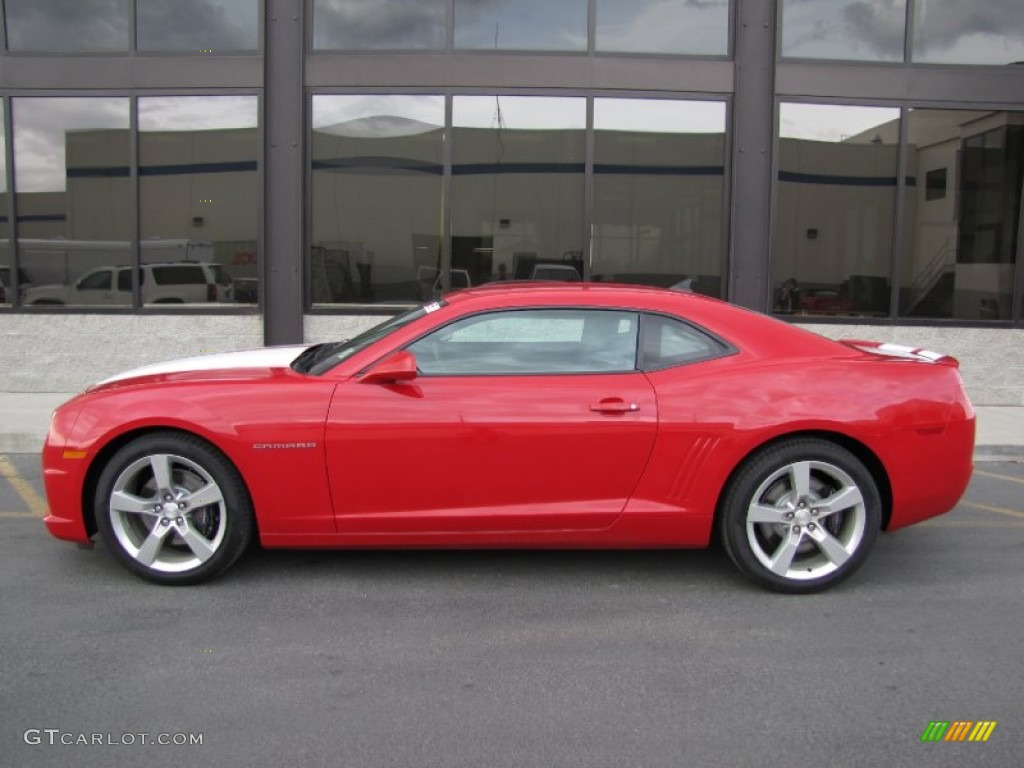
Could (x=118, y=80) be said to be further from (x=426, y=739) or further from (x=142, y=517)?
(x=426, y=739)

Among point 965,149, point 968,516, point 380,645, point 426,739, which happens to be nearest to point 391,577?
point 380,645

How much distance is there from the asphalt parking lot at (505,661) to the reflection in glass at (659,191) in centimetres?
570

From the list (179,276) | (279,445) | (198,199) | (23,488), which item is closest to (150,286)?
(179,276)

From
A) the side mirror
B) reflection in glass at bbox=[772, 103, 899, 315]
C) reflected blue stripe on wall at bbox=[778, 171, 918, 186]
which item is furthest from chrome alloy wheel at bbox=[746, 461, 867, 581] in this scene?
reflected blue stripe on wall at bbox=[778, 171, 918, 186]

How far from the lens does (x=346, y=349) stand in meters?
4.63

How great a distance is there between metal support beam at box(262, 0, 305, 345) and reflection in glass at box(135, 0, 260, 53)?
0.98ft

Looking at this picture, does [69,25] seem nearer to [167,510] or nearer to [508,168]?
[508,168]

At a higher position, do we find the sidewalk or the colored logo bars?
the sidewalk

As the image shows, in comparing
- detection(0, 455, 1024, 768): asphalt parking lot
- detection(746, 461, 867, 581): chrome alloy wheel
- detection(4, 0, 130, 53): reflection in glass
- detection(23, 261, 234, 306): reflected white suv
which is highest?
detection(4, 0, 130, 53): reflection in glass

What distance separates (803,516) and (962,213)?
7.39 meters

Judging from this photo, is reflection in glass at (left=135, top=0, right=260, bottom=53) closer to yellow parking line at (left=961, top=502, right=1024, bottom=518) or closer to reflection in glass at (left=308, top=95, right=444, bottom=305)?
reflection in glass at (left=308, top=95, right=444, bottom=305)

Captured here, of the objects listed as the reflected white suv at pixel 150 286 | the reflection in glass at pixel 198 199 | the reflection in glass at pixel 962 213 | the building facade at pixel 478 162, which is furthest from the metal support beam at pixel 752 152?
the reflected white suv at pixel 150 286

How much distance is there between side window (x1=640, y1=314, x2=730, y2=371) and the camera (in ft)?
14.3

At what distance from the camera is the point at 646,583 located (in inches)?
177
